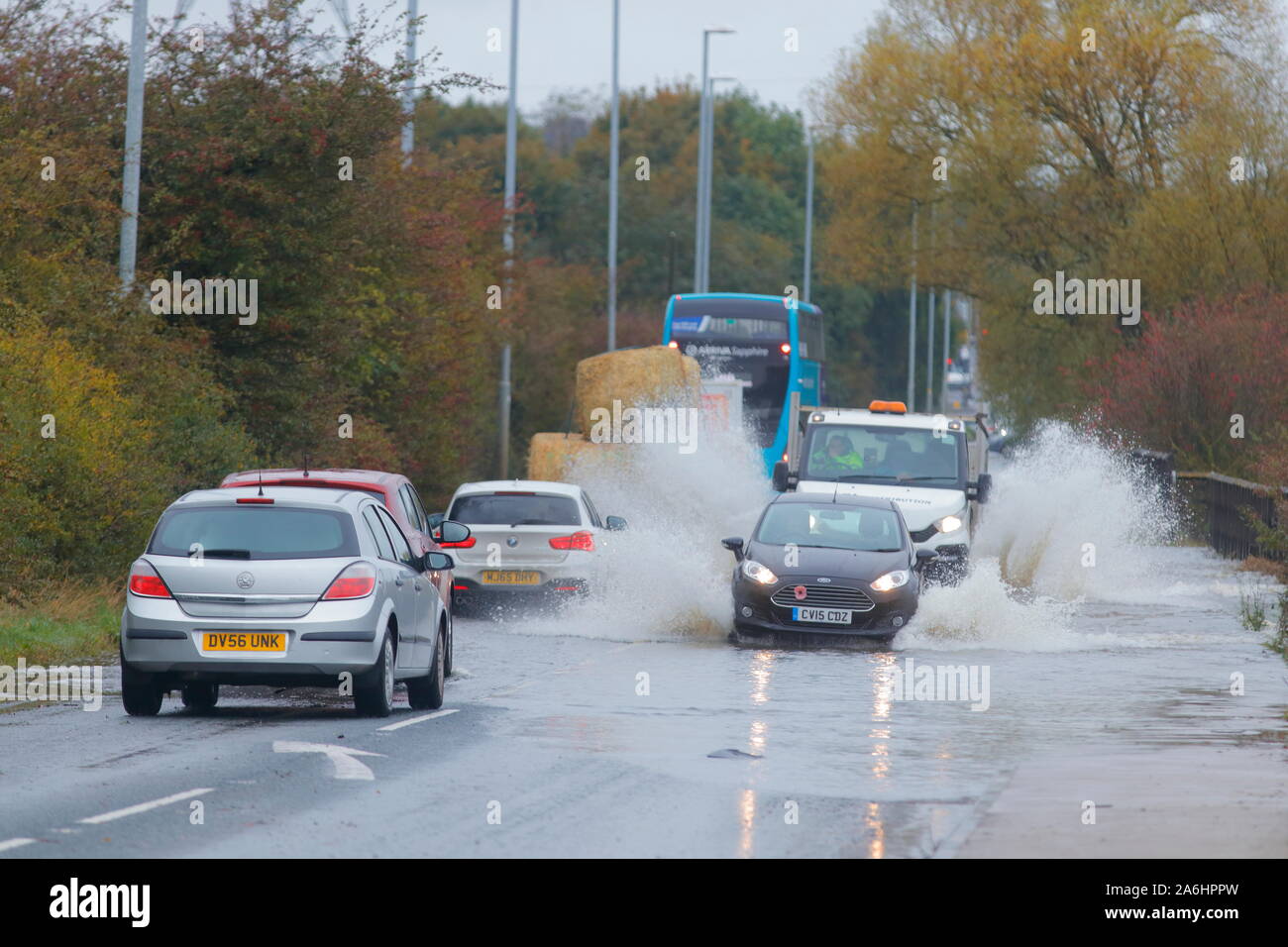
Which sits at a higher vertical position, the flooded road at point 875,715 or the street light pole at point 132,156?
the street light pole at point 132,156

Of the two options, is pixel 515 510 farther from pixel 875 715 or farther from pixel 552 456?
pixel 552 456

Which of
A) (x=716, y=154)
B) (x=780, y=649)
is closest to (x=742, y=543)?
(x=780, y=649)

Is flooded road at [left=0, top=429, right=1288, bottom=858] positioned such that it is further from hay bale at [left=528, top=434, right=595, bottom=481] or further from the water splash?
hay bale at [left=528, top=434, right=595, bottom=481]

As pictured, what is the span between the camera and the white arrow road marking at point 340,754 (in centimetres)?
1168

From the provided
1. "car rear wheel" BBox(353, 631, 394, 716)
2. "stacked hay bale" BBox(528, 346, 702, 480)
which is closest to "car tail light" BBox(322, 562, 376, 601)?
"car rear wheel" BBox(353, 631, 394, 716)

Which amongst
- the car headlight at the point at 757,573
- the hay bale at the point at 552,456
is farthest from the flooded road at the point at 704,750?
the hay bale at the point at 552,456

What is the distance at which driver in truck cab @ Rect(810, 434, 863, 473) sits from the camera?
2730 centimetres

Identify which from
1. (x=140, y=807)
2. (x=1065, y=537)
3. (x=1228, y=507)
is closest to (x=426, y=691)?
(x=140, y=807)

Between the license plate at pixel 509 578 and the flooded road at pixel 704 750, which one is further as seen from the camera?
the license plate at pixel 509 578

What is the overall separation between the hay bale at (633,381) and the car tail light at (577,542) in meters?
12.2

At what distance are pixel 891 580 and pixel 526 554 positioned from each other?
14.1 ft

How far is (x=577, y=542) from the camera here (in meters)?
23.2

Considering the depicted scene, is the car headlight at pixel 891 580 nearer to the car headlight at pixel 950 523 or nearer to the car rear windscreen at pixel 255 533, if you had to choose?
the car headlight at pixel 950 523
